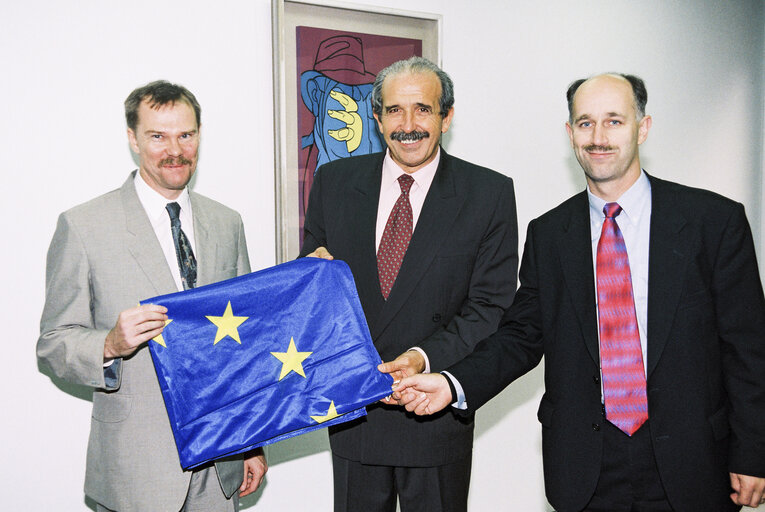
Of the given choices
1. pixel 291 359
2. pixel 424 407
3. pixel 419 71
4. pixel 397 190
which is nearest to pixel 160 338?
pixel 291 359

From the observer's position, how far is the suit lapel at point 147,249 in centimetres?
192

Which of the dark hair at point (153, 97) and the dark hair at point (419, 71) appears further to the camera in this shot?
the dark hair at point (419, 71)

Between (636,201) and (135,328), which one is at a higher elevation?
(636,201)

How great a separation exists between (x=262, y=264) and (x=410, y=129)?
3.45 feet

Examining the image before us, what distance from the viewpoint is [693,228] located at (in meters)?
1.77

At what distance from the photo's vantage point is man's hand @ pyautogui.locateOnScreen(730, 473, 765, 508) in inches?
67.1

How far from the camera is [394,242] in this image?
2.12 meters

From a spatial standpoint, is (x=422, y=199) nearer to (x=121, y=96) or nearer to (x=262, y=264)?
(x=262, y=264)

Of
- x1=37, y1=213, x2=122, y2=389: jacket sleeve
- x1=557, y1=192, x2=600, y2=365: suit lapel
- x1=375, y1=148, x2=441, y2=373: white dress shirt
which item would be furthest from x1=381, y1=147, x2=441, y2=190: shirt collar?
x1=37, y1=213, x2=122, y2=389: jacket sleeve

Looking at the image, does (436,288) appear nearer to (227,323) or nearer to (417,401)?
(417,401)

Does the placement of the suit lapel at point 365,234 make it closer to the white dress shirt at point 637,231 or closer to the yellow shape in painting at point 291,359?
the yellow shape in painting at point 291,359

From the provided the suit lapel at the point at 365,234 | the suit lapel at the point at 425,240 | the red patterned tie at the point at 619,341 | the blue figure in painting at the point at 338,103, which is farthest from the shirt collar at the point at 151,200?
the red patterned tie at the point at 619,341

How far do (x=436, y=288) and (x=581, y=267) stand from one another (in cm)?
44

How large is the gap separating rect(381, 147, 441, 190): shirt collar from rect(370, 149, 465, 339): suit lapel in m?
0.04
